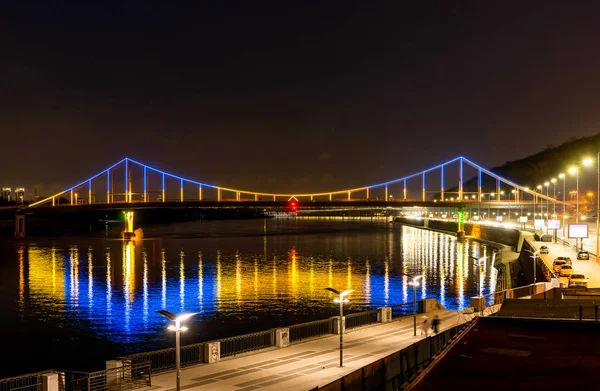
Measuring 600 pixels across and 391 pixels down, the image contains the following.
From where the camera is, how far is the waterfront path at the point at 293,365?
2078 cm

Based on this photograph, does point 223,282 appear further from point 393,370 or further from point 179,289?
point 393,370

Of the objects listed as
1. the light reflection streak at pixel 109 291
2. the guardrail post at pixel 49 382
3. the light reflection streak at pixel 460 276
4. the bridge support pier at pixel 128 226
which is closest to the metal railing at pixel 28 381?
the guardrail post at pixel 49 382

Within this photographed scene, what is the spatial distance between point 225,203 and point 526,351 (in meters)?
107

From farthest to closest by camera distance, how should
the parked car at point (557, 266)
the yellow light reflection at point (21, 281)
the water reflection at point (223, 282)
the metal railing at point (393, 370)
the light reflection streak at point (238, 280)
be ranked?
the light reflection streak at point (238, 280), the yellow light reflection at point (21, 281), the water reflection at point (223, 282), the parked car at point (557, 266), the metal railing at point (393, 370)

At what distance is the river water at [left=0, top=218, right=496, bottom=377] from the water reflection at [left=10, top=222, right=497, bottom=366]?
10cm

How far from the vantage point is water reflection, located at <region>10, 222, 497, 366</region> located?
47625 millimetres

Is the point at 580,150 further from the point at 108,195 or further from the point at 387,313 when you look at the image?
the point at 387,313

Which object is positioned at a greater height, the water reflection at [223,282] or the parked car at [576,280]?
the parked car at [576,280]

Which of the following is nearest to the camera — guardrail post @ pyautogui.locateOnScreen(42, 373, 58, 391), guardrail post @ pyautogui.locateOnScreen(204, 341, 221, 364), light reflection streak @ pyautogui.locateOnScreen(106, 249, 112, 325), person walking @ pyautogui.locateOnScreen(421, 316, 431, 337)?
guardrail post @ pyautogui.locateOnScreen(42, 373, 58, 391)

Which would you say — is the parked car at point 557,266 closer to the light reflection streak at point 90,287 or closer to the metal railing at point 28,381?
the light reflection streak at point 90,287

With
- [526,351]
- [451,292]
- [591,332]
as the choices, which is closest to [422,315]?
[591,332]

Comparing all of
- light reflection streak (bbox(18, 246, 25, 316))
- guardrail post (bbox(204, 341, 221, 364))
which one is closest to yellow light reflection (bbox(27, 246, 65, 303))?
light reflection streak (bbox(18, 246, 25, 316))

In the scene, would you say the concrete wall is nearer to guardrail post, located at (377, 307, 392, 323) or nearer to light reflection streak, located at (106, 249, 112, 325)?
light reflection streak, located at (106, 249, 112, 325)

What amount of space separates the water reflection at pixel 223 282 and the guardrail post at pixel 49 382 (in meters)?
18.1
